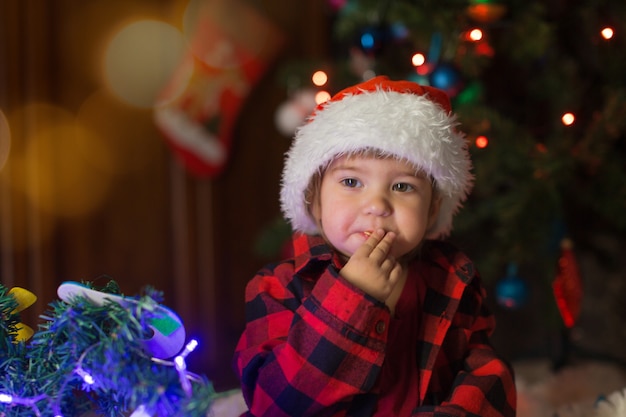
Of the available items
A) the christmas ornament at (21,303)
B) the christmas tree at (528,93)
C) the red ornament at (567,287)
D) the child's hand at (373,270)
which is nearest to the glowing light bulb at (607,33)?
the christmas tree at (528,93)

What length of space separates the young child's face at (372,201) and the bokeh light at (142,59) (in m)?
1.16

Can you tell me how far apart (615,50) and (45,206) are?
1.41m

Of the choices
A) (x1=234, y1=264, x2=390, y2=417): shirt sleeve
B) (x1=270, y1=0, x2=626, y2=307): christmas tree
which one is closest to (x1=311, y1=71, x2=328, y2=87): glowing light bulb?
(x1=270, y1=0, x2=626, y2=307): christmas tree

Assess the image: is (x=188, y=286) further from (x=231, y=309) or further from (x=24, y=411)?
(x=24, y=411)

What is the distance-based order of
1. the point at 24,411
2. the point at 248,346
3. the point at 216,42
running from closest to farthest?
the point at 24,411 → the point at 248,346 → the point at 216,42

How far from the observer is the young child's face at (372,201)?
2.65ft

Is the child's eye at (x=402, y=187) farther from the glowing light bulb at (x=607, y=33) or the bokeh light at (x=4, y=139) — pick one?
the bokeh light at (x=4, y=139)

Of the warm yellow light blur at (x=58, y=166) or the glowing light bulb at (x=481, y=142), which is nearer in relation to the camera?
the glowing light bulb at (x=481, y=142)

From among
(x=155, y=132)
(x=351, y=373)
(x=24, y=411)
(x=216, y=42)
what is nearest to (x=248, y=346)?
(x=351, y=373)

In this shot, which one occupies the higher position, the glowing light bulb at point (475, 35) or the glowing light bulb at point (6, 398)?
the glowing light bulb at point (475, 35)

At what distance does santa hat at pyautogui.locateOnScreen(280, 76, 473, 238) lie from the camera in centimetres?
81

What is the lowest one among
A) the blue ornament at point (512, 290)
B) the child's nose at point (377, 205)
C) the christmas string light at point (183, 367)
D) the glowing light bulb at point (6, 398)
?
the blue ornament at point (512, 290)

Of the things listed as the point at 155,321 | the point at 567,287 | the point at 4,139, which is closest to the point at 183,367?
the point at 155,321

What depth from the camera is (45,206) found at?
1657mm
